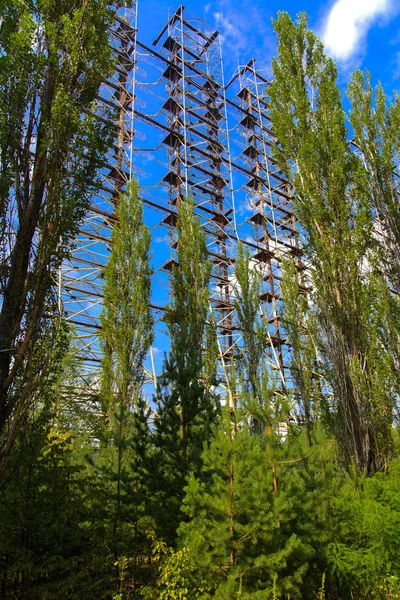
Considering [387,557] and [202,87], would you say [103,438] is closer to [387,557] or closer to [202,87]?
[387,557]

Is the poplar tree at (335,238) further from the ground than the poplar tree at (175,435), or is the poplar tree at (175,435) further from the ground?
the poplar tree at (335,238)

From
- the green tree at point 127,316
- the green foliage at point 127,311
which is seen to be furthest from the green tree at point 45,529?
the green foliage at point 127,311

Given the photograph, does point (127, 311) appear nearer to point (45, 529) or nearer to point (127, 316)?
point (127, 316)

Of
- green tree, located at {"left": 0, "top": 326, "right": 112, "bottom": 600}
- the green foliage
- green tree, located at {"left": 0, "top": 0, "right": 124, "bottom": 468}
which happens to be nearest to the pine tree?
green tree, located at {"left": 0, "top": 326, "right": 112, "bottom": 600}

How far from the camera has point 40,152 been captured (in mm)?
4500

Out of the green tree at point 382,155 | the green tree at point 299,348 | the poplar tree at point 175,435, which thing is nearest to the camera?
the poplar tree at point 175,435

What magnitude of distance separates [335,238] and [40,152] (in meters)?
5.35

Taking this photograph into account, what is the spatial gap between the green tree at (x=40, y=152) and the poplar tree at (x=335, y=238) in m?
4.48

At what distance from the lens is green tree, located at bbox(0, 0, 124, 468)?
156 inches

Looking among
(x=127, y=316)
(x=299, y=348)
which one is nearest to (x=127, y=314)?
(x=127, y=316)

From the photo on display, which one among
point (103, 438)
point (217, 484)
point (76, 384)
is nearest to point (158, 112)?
point (76, 384)

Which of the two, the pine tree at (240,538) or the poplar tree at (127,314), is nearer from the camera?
the pine tree at (240,538)

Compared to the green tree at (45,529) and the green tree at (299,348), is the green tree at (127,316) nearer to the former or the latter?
the green tree at (45,529)

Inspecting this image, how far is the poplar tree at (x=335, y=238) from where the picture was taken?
21.4 ft
